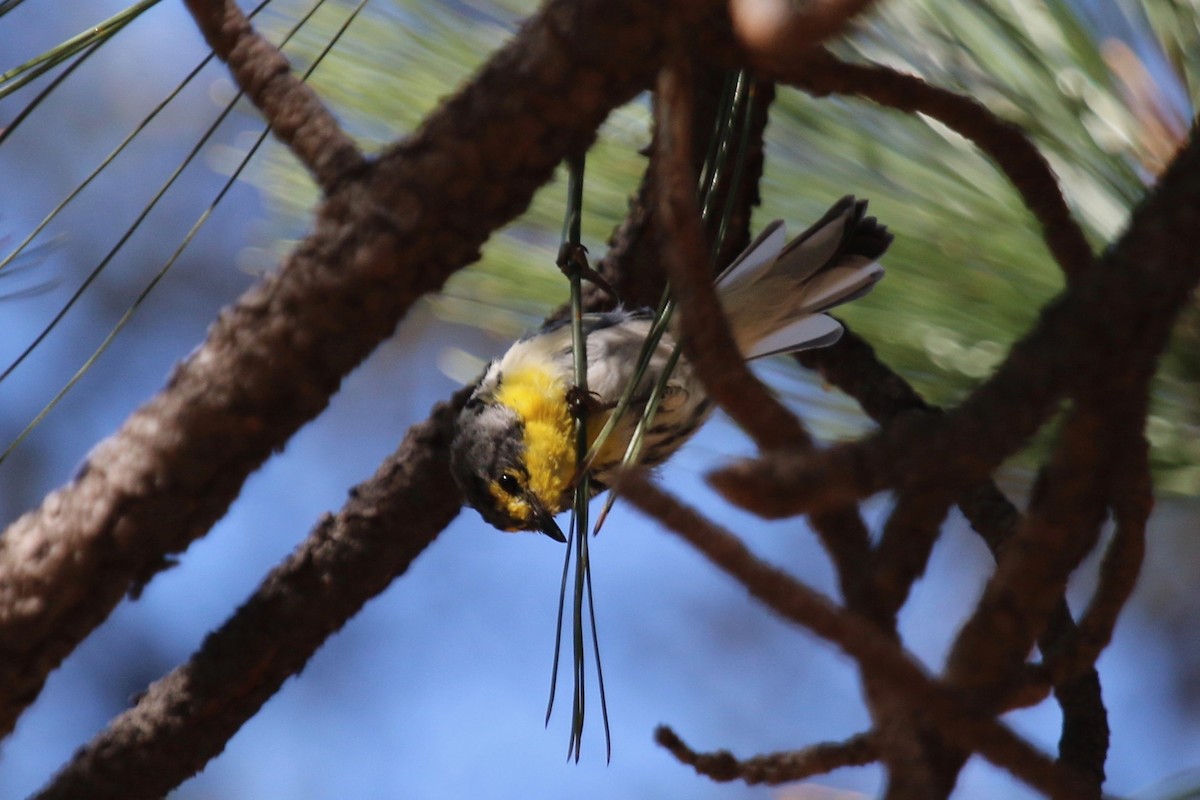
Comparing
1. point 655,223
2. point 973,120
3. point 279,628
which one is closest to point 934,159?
point 655,223

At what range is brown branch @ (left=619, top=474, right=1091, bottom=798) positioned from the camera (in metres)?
0.28

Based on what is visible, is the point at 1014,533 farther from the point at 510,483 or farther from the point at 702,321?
the point at 510,483

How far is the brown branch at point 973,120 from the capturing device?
43 cm

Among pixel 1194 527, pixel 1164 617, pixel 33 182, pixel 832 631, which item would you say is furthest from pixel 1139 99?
pixel 33 182

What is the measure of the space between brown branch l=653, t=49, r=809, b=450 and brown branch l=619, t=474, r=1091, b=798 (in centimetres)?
5

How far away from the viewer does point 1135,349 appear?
1.03 feet

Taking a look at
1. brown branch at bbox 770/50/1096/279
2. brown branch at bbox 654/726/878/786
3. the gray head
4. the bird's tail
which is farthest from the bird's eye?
brown branch at bbox 770/50/1096/279

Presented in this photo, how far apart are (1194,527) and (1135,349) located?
5.91 feet

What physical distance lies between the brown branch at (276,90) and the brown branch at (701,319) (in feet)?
0.73

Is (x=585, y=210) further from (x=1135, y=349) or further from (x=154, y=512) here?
(x=1135, y=349)

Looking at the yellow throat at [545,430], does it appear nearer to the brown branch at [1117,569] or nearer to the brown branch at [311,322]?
the brown branch at [311,322]

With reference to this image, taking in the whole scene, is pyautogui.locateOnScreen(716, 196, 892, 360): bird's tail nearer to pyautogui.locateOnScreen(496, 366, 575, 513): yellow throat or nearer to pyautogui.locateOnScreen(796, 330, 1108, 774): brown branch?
pyautogui.locateOnScreen(796, 330, 1108, 774): brown branch

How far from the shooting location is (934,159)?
36.2 inches

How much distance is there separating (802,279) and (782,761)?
0.84 m
